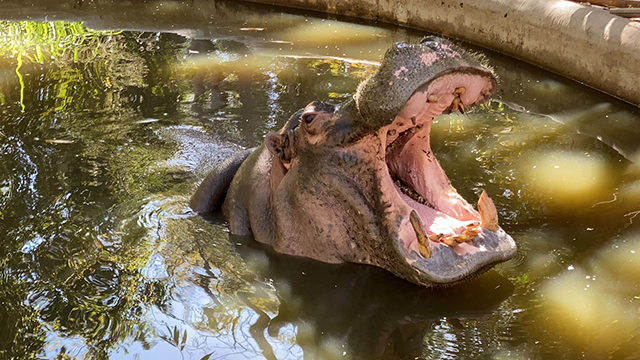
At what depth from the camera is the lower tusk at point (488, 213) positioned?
143 inches

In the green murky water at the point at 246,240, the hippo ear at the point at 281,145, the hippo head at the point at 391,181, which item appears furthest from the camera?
the hippo ear at the point at 281,145

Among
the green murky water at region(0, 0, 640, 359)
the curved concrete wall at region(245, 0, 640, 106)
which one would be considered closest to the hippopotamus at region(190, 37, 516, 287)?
the green murky water at region(0, 0, 640, 359)

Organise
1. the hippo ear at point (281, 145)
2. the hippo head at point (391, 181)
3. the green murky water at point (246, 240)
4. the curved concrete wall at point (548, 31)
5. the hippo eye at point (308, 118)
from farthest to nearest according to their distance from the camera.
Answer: the curved concrete wall at point (548, 31) < the hippo ear at point (281, 145) < the hippo eye at point (308, 118) < the green murky water at point (246, 240) < the hippo head at point (391, 181)

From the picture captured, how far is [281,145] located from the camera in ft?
13.7

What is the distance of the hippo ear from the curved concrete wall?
3.41 meters

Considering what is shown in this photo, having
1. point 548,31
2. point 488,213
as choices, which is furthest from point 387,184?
point 548,31

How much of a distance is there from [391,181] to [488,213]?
0.48m

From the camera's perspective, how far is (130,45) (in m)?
8.65

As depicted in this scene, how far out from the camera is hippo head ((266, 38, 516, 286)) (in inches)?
135

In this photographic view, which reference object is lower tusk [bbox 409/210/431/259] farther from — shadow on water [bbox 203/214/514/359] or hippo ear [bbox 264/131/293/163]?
hippo ear [bbox 264/131/293/163]

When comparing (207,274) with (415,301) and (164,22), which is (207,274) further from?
(164,22)

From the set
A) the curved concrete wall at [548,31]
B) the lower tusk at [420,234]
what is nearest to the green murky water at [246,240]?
the curved concrete wall at [548,31]

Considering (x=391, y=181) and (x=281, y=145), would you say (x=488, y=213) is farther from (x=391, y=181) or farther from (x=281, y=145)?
(x=281, y=145)

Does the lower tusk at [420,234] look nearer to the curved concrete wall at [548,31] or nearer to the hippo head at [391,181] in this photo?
the hippo head at [391,181]
